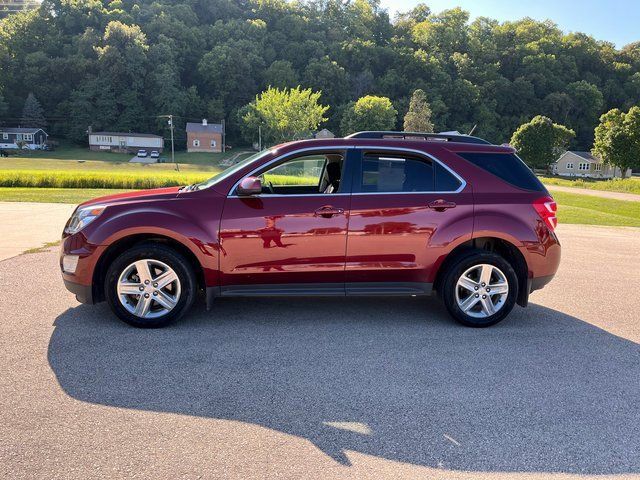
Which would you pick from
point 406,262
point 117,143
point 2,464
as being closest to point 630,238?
point 406,262

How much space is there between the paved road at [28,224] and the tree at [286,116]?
68.4 m

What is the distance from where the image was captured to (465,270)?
4.90 m

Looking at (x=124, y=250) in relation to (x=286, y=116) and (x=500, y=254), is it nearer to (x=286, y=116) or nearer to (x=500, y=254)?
(x=500, y=254)

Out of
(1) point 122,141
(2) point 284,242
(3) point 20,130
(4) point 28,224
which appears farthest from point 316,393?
(3) point 20,130

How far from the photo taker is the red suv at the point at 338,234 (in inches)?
184

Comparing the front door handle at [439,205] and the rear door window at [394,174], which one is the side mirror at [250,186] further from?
the front door handle at [439,205]

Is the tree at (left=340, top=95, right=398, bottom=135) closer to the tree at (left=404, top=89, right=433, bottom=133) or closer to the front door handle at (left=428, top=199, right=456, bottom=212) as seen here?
the tree at (left=404, top=89, right=433, bottom=133)

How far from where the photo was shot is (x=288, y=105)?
8431 centimetres

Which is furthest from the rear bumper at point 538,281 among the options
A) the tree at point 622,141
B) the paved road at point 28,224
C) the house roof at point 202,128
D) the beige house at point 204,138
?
the house roof at point 202,128

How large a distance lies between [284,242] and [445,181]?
1.76 metres

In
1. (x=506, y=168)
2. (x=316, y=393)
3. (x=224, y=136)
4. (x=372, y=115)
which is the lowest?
(x=316, y=393)

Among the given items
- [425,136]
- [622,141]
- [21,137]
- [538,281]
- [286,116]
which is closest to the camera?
[538,281]

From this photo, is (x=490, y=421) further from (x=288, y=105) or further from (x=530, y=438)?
(x=288, y=105)

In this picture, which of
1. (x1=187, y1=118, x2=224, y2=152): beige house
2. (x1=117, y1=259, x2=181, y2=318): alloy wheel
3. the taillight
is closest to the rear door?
the taillight
